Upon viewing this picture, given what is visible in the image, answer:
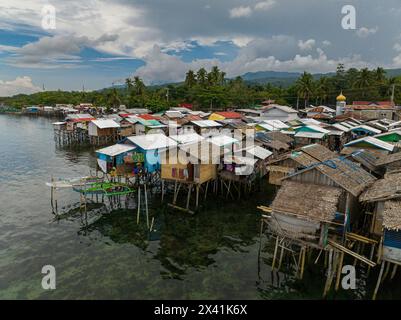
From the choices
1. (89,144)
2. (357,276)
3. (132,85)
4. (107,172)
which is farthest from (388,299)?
(132,85)

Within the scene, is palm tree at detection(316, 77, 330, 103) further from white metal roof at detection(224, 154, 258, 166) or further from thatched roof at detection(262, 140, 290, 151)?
white metal roof at detection(224, 154, 258, 166)

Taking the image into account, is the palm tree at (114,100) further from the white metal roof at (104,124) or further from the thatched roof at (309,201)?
the thatched roof at (309,201)

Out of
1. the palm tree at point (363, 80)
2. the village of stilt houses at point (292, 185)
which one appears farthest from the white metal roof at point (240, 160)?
the palm tree at point (363, 80)

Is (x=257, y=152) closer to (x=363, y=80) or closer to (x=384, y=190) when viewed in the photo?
(x=384, y=190)

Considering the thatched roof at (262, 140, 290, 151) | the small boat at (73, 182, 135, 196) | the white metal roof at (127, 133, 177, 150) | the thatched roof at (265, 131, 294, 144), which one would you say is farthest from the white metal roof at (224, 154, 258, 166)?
the thatched roof at (265, 131, 294, 144)

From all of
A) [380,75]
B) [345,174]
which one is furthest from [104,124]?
[380,75]
